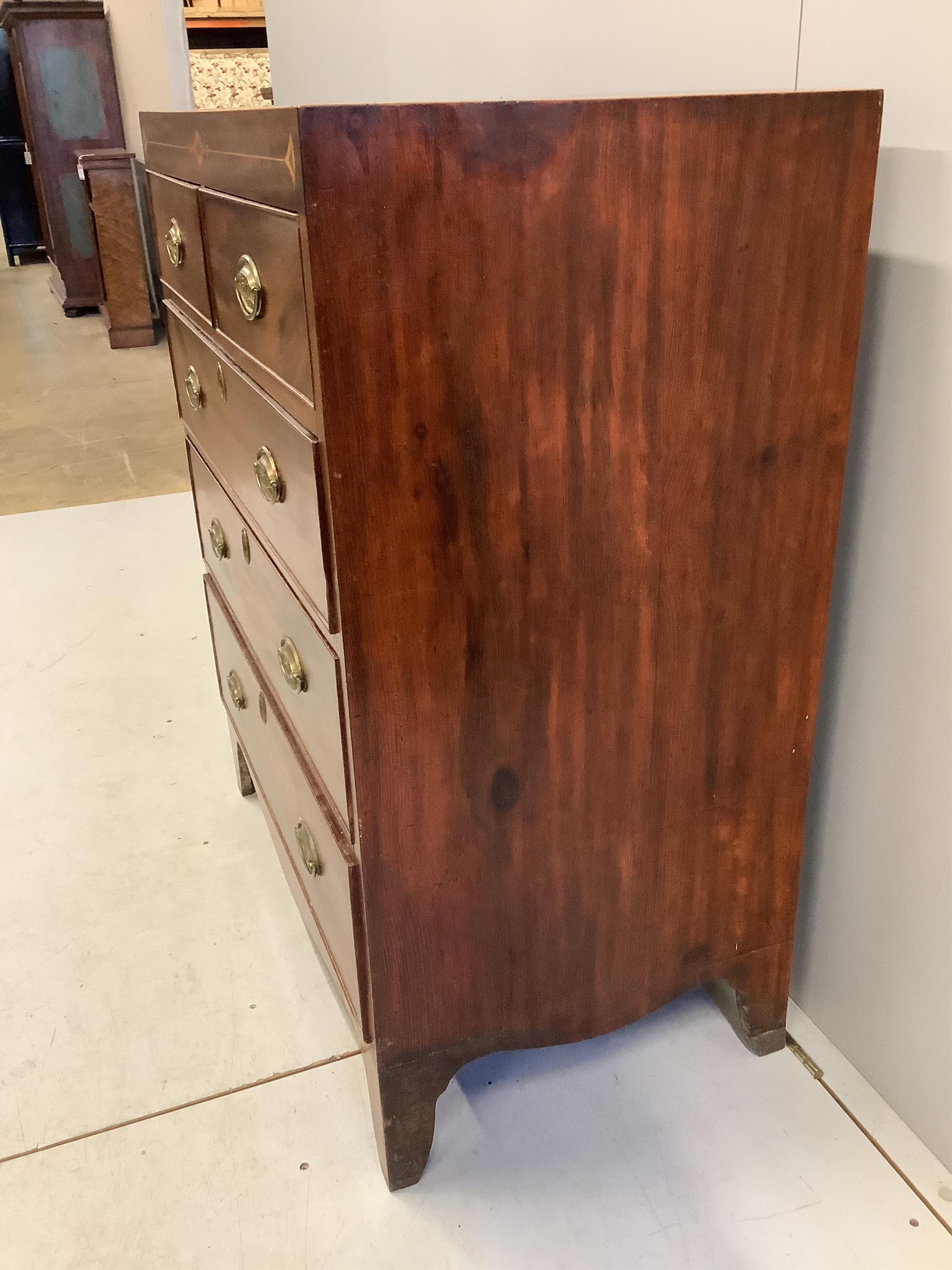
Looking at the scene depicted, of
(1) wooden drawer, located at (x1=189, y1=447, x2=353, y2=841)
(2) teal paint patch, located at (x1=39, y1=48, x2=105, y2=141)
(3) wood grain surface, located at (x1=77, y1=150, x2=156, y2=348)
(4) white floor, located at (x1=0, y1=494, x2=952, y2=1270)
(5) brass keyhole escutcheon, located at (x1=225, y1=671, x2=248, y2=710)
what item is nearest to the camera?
(1) wooden drawer, located at (x1=189, y1=447, x2=353, y2=841)

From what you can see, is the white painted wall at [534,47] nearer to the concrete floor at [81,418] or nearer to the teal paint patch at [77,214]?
the concrete floor at [81,418]

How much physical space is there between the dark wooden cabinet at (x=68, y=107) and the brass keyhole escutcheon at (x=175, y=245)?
4.76 metres

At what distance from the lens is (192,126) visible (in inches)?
41.9

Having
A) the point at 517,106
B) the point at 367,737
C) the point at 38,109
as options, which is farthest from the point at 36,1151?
the point at 38,109

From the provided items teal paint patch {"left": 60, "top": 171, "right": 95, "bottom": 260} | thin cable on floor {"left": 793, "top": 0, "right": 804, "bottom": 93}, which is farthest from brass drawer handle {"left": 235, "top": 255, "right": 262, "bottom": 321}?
teal paint patch {"left": 60, "top": 171, "right": 95, "bottom": 260}

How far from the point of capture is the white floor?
1074 mm

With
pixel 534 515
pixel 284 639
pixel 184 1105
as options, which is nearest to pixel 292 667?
pixel 284 639

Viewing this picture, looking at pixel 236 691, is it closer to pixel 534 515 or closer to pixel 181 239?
pixel 181 239

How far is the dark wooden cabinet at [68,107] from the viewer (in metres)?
5.75

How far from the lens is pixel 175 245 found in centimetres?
127

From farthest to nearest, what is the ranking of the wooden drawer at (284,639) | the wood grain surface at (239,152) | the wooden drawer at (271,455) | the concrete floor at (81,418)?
the concrete floor at (81,418) → the wooden drawer at (284,639) → the wooden drawer at (271,455) → the wood grain surface at (239,152)

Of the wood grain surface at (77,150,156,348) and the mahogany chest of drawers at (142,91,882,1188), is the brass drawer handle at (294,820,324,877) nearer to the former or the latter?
the mahogany chest of drawers at (142,91,882,1188)

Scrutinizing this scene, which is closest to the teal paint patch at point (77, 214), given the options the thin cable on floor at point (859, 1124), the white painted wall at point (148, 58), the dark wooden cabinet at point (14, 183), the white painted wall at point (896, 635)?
the white painted wall at point (148, 58)

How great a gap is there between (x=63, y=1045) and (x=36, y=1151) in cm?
16
